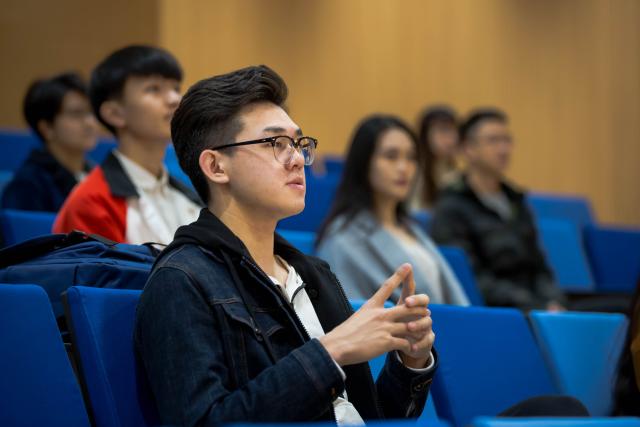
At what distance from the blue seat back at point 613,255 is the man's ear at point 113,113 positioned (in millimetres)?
2767

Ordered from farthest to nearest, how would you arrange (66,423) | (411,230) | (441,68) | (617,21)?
(617,21) → (441,68) → (411,230) → (66,423)

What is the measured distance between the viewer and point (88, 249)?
1.81m

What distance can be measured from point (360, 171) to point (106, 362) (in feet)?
6.33

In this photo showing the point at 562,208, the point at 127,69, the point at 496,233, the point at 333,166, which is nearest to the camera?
the point at 127,69

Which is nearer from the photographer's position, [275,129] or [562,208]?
[275,129]

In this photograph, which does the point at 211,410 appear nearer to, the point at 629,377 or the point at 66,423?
the point at 66,423

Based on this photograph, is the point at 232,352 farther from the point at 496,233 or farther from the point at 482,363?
the point at 496,233

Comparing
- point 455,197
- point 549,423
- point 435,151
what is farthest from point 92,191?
point 435,151

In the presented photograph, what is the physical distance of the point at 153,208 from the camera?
2.57 metres

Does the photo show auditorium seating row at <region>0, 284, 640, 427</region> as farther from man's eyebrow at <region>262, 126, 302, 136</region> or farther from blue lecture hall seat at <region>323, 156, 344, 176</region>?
blue lecture hall seat at <region>323, 156, 344, 176</region>

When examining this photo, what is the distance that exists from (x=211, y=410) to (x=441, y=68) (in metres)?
5.39

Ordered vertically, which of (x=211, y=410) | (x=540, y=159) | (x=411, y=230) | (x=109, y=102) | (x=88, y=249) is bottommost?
(x=540, y=159)

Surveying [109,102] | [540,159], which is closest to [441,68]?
[540,159]

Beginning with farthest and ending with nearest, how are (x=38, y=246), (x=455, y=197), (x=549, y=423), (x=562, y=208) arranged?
(x=562, y=208)
(x=455, y=197)
(x=38, y=246)
(x=549, y=423)
